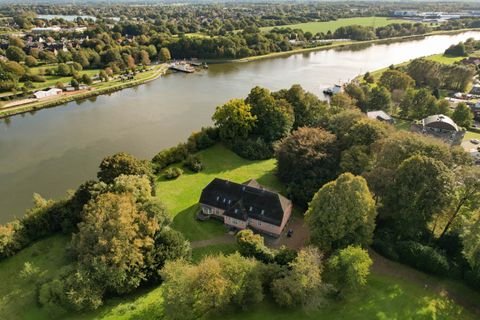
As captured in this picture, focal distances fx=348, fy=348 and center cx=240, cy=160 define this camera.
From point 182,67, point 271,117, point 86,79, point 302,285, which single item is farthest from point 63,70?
point 302,285

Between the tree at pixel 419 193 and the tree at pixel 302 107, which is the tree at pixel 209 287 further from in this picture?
the tree at pixel 302 107

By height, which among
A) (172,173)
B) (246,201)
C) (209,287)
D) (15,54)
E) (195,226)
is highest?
(15,54)

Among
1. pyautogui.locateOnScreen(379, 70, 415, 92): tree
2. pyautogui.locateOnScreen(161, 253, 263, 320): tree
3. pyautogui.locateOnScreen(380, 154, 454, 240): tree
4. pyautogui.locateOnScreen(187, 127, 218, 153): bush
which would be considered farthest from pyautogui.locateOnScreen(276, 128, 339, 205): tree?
pyautogui.locateOnScreen(379, 70, 415, 92): tree

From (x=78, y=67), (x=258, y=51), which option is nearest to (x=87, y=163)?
(x=78, y=67)

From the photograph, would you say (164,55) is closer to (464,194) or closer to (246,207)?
(246,207)

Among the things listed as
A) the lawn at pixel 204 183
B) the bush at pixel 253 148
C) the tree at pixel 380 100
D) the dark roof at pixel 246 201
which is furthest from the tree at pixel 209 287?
the tree at pixel 380 100

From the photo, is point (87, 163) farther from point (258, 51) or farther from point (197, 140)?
point (258, 51)
